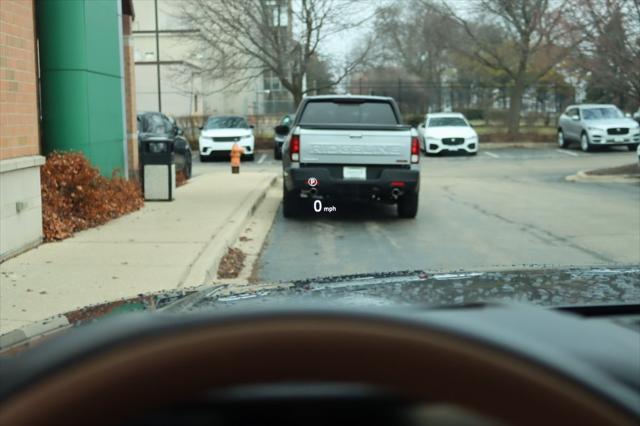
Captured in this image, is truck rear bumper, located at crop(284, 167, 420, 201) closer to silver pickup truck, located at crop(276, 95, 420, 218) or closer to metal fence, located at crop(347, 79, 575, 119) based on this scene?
silver pickup truck, located at crop(276, 95, 420, 218)

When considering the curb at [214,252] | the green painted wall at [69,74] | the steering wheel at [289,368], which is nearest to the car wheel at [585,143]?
the curb at [214,252]

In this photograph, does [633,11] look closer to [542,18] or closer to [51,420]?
[542,18]

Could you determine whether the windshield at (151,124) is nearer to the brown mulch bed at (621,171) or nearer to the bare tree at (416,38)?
the brown mulch bed at (621,171)

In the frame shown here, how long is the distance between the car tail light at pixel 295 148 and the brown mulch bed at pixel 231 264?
7.98 feet

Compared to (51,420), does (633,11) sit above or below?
above

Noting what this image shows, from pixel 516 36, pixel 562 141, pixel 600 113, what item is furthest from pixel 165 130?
pixel 516 36

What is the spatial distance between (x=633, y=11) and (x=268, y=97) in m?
39.7

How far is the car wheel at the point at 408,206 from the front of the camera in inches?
511

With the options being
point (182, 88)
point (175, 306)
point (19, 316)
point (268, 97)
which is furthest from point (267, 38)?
point (175, 306)

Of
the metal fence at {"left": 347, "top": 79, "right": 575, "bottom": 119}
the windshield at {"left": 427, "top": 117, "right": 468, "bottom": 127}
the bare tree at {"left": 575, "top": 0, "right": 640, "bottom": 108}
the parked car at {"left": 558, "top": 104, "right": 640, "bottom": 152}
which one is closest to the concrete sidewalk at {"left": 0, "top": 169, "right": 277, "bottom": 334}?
the bare tree at {"left": 575, "top": 0, "right": 640, "bottom": 108}

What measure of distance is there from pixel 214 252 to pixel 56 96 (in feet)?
14.2

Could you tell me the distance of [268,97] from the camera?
191 ft

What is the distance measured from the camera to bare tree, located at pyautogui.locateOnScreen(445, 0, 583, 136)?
37094 millimetres

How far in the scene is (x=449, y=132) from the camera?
32281 millimetres
